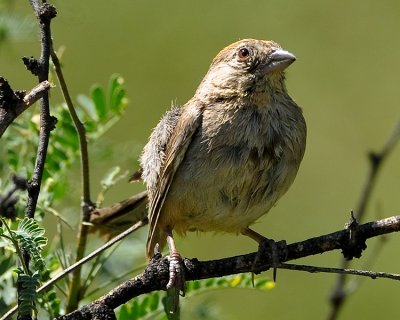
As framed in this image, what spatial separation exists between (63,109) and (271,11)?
21.4 ft

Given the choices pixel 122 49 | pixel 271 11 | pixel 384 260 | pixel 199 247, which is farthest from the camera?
pixel 271 11

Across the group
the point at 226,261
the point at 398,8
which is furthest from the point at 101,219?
the point at 398,8

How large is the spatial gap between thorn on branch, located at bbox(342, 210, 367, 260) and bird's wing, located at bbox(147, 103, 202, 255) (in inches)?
56.9

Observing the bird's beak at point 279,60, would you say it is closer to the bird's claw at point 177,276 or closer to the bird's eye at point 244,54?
Result: the bird's eye at point 244,54

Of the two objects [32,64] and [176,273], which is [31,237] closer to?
[32,64]

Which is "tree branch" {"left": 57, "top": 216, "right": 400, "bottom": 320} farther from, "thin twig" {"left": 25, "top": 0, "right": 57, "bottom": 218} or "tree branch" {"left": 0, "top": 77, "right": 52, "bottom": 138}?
"tree branch" {"left": 0, "top": 77, "right": 52, "bottom": 138}

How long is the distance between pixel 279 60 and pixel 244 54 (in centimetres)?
26

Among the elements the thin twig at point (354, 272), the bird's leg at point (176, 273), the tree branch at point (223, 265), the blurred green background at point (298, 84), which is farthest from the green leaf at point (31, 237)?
the blurred green background at point (298, 84)

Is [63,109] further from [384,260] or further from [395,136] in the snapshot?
[384,260]

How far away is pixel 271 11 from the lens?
1095cm

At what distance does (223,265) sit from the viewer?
388cm

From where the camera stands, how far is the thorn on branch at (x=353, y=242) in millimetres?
3746

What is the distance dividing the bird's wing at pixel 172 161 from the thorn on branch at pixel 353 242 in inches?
56.9

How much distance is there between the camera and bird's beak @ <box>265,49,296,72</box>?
5.18m
